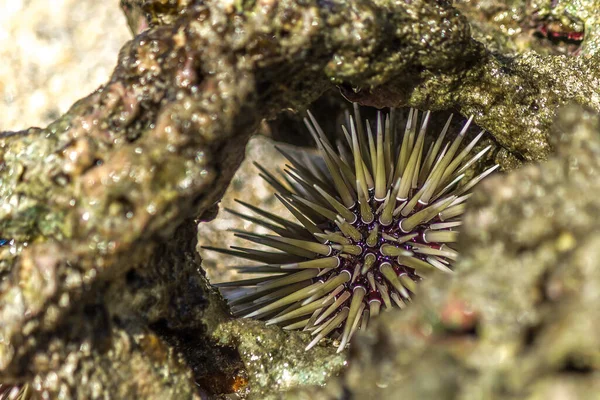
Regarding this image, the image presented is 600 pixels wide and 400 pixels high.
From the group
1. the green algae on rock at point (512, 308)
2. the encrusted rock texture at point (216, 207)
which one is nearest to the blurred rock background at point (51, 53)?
the encrusted rock texture at point (216, 207)

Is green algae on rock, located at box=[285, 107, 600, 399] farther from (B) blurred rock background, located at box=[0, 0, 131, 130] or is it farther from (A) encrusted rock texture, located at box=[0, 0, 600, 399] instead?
(B) blurred rock background, located at box=[0, 0, 131, 130]

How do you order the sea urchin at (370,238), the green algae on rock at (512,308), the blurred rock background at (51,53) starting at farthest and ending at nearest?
1. the blurred rock background at (51,53)
2. the sea urchin at (370,238)
3. the green algae on rock at (512,308)

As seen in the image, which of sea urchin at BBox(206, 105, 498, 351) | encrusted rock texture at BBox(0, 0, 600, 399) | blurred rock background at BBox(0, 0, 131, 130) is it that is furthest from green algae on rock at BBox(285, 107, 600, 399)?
blurred rock background at BBox(0, 0, 131, 130)

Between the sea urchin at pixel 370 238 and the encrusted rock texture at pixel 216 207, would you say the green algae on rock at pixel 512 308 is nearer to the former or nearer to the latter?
the encrusted rock texture at pixel 216 207

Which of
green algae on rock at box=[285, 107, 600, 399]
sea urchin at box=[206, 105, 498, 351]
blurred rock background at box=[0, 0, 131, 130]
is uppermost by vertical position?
blurred rock background at box=[0, 0, 131, 130]

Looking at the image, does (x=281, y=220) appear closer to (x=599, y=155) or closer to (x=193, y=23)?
(x=193, y=23)

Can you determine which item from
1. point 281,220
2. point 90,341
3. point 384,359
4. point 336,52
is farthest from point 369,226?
point 90,341

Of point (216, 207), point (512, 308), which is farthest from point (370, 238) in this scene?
point (512, 308)
